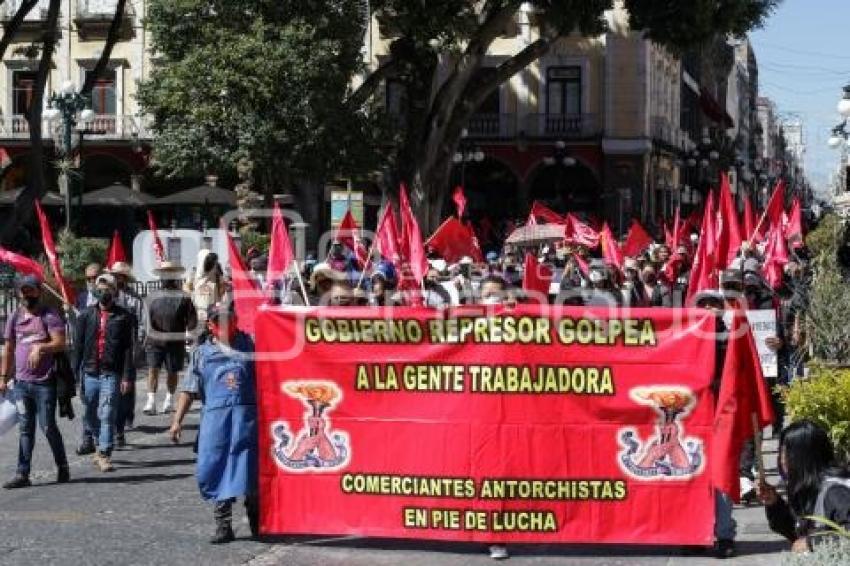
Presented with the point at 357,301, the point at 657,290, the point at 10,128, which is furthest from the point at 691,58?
the point at 357,301

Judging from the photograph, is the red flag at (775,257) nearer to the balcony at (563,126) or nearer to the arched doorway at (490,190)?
the balcony at (563,126)

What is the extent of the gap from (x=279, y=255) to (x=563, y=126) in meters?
31.4

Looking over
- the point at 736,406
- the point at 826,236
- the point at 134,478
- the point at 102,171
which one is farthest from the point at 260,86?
the point at 736,406

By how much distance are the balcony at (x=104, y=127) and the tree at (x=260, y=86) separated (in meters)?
12.6

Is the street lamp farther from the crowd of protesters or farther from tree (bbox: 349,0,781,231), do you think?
the crowd of protesters

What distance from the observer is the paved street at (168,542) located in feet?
27.2

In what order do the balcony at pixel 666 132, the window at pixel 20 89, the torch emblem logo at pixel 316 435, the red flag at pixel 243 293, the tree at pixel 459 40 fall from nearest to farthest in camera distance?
the torch emblem logo at pixel 316 435, the red flag at pixel 243 293, the tree at pixel 459 40, the window at pixel 20 89, the balcony at pixel 666 132

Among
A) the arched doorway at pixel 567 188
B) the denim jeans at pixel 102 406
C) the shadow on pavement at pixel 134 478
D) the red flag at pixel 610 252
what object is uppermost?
the arched doorway at pixel 567 188

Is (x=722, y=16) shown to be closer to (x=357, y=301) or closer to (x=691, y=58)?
(x=357, y=301)

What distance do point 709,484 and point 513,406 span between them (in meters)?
1.22

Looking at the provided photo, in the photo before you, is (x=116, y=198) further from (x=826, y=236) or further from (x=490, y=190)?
(x=826, y=236)

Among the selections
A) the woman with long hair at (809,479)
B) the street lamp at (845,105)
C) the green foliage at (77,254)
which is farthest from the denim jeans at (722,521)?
the street lamp at (845,105)

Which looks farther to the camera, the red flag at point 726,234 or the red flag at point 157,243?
the red flag at point 157,243

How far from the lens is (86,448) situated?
1220cm
